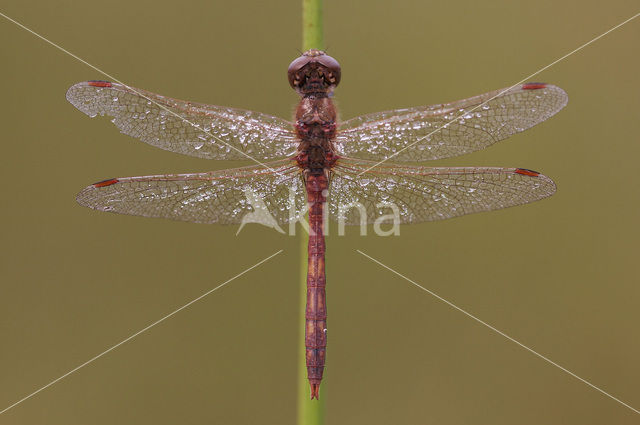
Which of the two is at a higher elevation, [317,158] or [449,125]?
[449,125]

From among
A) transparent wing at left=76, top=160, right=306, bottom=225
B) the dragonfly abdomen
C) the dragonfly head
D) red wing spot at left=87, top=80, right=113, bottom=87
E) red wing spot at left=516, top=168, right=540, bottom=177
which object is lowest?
the dragonfly abdomen

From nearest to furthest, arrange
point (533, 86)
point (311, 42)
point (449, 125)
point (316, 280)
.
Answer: point (311, 42)
point (533, 86)
point (449, 125)
point (316, 280)

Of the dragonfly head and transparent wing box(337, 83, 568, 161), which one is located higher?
the dragonfly head

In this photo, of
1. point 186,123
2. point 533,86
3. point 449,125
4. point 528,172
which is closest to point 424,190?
point 449,125

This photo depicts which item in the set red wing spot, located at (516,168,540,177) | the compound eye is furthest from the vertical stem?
red wing spot, located at (516,168,540,177)

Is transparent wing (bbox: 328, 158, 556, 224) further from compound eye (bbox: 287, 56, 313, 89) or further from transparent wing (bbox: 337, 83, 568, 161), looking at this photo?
compound eye (bbox: 287, 56, 313, 89)

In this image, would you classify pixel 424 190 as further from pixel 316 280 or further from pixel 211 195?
pixel 211 195
